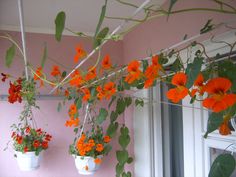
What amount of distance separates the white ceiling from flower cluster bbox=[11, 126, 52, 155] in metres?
1.03

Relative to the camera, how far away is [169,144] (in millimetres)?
2496

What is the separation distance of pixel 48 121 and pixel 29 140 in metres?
0.37

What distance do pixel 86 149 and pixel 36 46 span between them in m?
1.27

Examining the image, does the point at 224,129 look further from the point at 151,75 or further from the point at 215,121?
the point at 151,75

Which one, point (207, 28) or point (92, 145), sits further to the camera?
point (92, 145)

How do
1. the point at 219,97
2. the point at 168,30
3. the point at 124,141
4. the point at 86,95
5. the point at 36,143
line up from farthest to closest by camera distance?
the point at 36,143 < the point at 168,30 < the point at 124,141 < the point at 86,95 < the point at 219,97

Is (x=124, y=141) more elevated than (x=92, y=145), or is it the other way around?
(x=124, y=141)

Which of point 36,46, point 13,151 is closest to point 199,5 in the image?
point 36,46

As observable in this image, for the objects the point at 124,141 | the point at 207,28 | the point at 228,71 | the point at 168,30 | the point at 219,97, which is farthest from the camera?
the point at 168,30

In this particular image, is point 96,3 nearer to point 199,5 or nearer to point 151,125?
point 199,5

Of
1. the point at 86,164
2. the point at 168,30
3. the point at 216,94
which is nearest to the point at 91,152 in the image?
the point at 86,164

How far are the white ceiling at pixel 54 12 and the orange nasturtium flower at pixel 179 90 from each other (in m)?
1.73

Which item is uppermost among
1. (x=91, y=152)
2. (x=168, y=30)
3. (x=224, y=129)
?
(x=168, y=30)

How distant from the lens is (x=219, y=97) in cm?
43
